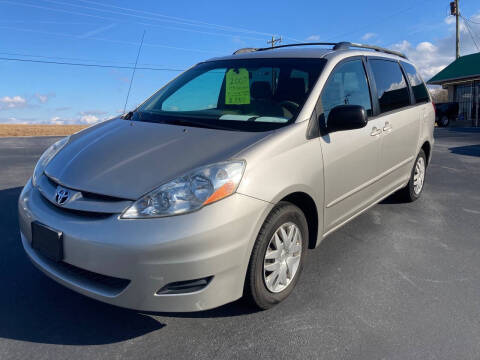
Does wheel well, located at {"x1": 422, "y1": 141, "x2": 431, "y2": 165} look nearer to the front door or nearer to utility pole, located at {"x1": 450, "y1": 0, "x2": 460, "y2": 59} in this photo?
the front door

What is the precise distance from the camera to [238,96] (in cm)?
322

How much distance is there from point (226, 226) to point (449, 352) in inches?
56.2

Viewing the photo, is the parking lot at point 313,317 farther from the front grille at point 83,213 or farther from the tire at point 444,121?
the tire at point 444,121

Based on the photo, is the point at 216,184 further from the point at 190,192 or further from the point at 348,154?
the point at 348,154

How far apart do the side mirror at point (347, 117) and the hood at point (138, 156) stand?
0.61 meters


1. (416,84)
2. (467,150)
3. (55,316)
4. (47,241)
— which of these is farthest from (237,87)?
(467,150)

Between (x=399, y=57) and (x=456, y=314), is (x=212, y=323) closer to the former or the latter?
(x=456, y=314)

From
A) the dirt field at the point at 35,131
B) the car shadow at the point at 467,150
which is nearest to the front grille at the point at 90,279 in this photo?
the car shadow at the point at 467,150

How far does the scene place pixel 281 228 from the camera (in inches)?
98.7

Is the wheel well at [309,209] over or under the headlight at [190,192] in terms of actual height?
under

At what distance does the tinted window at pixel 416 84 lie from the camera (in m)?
4.69

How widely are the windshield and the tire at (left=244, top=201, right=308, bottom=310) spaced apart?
0.63m

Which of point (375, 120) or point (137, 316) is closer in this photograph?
point (137, 316)

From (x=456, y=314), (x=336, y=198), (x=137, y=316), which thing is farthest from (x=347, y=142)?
(x=137, y=316)
